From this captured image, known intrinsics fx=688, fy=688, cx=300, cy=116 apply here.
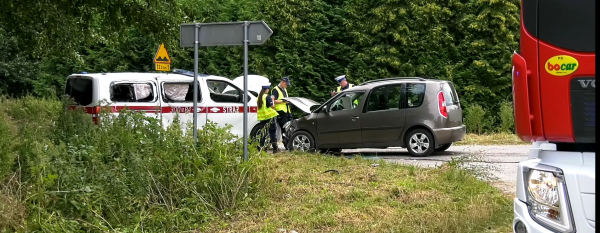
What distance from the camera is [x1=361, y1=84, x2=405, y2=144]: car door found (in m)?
13.3

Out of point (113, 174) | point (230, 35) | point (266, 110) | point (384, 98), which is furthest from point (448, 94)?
point (113, 174)

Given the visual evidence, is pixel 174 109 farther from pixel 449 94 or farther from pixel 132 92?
pixel 449 94

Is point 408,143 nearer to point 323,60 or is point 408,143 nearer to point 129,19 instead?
point 129,19

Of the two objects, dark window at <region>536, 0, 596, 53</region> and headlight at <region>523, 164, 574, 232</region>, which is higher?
dark window at <region>536, 0, 596, 53</region>

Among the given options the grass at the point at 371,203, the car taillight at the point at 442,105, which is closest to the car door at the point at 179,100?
the grass at the point at 371,203

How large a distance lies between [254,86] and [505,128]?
7122mm

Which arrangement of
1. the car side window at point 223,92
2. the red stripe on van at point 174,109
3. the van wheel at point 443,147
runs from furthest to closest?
1. the car side window at point 223,92
2. the van wheel at point 443,147
3. the red stripe on van at point 174,109

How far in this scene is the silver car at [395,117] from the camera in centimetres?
1305

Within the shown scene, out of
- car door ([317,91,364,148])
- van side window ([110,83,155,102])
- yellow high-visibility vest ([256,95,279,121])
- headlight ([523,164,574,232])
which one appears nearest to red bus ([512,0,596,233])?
headlight ([523,164,574,232])

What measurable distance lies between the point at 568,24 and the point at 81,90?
12028 millimetres

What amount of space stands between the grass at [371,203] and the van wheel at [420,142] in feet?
9.69

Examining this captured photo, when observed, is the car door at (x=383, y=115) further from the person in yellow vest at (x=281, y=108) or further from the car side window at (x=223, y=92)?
the car side window at (x=223, y=92)

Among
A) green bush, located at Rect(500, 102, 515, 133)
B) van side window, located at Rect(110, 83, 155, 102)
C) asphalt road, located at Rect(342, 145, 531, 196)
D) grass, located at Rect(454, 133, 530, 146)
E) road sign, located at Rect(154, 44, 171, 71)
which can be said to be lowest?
asphalt road, located at Rect(342, 145, 531, 196)

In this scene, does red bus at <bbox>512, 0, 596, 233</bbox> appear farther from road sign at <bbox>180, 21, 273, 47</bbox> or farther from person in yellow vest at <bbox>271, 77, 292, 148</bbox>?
person in yellow vest at <bbox>271, 77, 292, 148</bbox>
